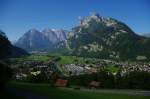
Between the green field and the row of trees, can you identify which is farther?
the row of trees

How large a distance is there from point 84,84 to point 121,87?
39.4 feet

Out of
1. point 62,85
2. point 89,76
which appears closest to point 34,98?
point 62,85

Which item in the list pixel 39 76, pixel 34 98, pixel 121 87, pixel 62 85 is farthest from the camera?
pixel 39 76

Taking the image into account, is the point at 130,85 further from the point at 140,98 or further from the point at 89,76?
the point at 140,98

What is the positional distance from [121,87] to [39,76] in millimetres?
25337

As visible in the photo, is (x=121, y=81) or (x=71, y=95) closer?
(x=71, y=95)

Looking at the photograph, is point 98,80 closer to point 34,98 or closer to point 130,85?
point 130,85

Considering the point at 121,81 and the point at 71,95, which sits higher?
the point at 121,81

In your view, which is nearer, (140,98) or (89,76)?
(140,98)

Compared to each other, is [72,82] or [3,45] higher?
[3,45]

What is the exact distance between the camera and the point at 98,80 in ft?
319

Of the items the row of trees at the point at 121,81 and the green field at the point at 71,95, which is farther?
the row of trees at the point at 121,81

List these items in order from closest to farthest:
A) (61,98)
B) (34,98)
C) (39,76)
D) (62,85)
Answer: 1. (34,98)
2. (61,98)
3. (62,85)
4. (39,76)

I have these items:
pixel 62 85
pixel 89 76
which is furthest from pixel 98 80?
pixel 62 85
